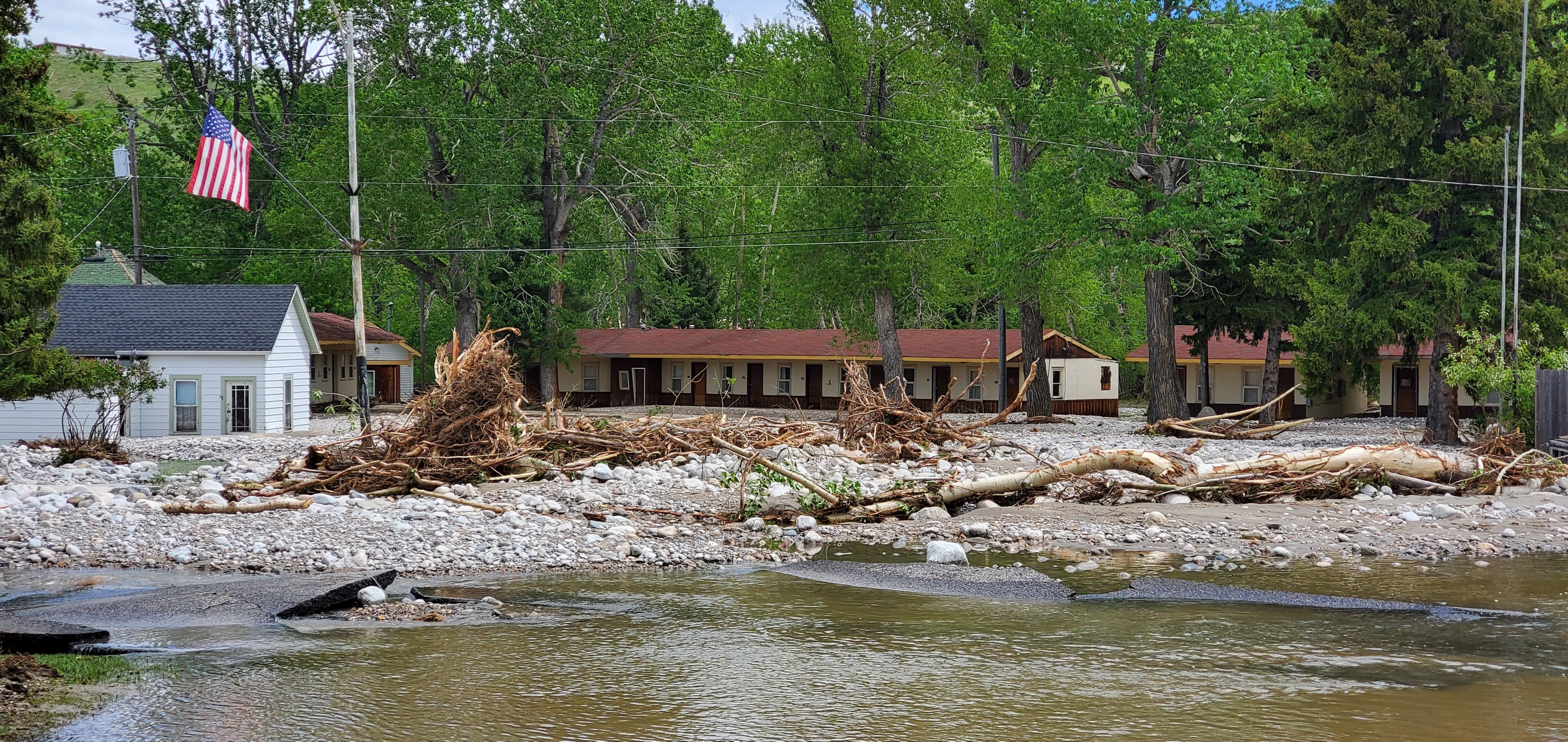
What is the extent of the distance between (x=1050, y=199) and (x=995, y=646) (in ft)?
96.4

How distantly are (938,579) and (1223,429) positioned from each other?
815 inches

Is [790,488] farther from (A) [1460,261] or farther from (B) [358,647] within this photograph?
(A) [1460,261]

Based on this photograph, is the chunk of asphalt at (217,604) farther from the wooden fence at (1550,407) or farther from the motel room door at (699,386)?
the motel room door at (699,386)

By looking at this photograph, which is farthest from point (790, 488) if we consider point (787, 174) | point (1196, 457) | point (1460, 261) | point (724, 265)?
point (724, 265)

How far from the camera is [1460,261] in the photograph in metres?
29.9

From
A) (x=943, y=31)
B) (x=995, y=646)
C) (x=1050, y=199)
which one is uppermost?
(x=943, y=31)

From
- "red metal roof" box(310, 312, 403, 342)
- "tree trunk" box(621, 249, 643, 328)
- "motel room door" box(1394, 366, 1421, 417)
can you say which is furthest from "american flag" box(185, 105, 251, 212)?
"motel room door" box(1394, 366, 1421, 417)

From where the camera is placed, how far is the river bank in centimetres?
1503

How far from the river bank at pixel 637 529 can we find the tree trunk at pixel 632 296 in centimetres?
4377

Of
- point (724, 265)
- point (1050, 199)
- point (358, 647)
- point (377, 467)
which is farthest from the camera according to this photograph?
point (724, 265)

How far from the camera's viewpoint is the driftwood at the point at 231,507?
1711 centimetres

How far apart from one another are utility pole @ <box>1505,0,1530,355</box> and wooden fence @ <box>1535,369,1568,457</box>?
2342mm

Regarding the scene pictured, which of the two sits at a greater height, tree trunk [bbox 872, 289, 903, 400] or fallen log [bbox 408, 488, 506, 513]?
tree trunk [bbox 872, 289, 903, 400]

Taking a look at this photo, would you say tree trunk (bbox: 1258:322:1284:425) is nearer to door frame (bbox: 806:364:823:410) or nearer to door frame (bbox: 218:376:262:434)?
door frame (bbox: 806:364:823:410)
